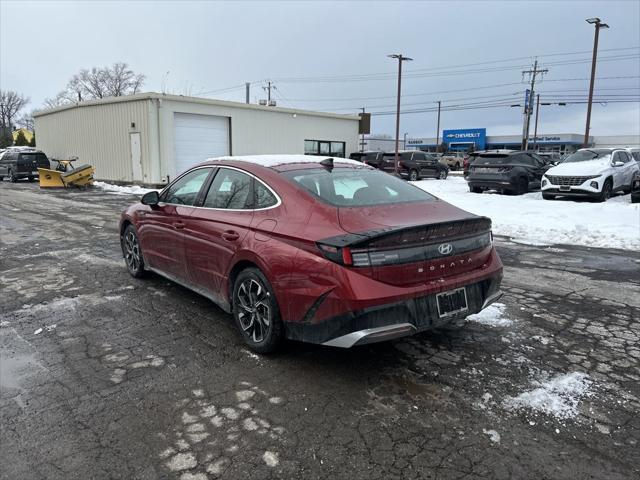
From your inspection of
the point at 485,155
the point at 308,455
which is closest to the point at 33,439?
the point at 308,455

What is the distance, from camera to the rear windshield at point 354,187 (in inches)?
156

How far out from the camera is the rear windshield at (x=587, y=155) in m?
16.6

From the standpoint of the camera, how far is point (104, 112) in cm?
2456

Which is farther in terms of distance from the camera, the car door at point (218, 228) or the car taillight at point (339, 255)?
the car door at point (218, 228)

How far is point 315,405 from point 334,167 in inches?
87.0

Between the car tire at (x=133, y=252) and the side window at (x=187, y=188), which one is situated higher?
the side window at (x=187, y=188)

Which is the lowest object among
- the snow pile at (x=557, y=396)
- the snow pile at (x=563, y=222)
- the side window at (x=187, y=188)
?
the snow pile at (x=557, y=396)

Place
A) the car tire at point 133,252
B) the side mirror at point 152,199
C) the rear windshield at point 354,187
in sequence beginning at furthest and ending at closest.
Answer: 1. the car tire at point 133,252
2. the side mirror at point 152,199
3. the rear windshield at point 354,187

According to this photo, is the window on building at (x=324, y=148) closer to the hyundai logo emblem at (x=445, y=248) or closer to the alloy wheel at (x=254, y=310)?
the alloy wheel at (x=254, y=310)

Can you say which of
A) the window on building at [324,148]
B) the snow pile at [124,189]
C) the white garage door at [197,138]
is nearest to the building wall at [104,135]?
the snow pile at [124,189]

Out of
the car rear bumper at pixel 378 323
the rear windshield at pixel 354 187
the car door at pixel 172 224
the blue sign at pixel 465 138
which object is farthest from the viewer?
the blue sign at pixel 465 138

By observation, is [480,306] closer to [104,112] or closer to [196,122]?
[196,122]

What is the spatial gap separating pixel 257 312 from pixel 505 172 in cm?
1509

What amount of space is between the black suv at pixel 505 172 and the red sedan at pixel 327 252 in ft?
44.7
